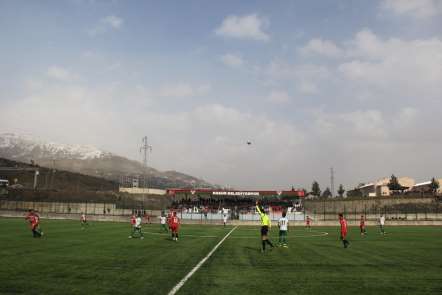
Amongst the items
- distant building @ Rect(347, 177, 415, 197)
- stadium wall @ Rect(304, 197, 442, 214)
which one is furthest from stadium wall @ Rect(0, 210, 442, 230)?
distant building @ Rect(347, 177, 415, 197)

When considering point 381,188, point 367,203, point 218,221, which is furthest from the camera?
point 381,188

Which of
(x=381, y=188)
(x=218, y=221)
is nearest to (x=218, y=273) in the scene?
(x=218, y=221)

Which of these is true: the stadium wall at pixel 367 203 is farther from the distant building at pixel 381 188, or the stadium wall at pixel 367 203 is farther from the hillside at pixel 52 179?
the hillside at pixel 52 179

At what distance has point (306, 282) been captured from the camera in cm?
1071

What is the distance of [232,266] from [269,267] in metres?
1.29

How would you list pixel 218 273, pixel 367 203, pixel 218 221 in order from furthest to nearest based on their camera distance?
pixel 367 203 < pixel 218 221 < pixel 218 273

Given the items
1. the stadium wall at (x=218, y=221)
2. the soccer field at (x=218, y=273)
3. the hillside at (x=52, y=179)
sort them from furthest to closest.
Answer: the hillside at (x=52, y=179) < the stadium wall at (x=218, y=221) < the soccer field at (x=218, y=273)

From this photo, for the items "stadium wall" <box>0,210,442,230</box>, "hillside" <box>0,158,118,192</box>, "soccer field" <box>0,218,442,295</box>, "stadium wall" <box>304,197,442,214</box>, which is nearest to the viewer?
"soccer field" <box>0,218,442,295</box>

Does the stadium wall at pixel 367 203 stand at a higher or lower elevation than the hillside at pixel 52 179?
lower

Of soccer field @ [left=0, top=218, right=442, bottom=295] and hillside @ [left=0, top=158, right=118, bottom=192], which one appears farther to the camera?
hillside @ [left=0, top=158, right=118, bottom=192]

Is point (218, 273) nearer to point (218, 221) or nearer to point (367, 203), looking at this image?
point (218, 221)

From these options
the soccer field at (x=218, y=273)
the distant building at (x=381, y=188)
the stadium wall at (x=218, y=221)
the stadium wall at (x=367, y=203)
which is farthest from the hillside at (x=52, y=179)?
the soccer field at (x=218, y=273)

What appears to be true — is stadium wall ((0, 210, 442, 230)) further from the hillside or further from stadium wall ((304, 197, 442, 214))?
the hillside

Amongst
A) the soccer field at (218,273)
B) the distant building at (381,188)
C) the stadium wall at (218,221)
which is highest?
the distant building at (381,188)
